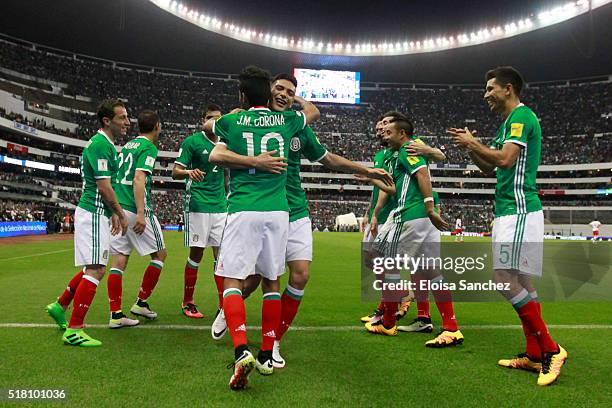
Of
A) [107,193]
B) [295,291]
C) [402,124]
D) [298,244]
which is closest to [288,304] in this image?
[295,291]

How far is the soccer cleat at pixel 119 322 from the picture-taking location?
513cm

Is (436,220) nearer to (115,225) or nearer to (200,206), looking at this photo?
(200,206)

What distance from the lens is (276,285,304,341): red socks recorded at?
4074 millimetres

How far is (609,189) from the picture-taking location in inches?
2247

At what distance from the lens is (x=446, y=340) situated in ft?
15.0

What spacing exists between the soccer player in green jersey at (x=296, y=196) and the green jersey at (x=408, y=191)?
111 cm

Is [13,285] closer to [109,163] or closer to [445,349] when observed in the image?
[109,163]

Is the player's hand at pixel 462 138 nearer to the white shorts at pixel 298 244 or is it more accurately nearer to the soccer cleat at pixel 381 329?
the white shorts at pixel 298 244

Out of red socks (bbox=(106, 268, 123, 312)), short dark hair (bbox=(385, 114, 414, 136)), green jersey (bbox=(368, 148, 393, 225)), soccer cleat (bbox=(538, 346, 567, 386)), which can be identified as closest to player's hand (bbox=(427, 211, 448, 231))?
short dark hair (bbox=(385, 114, 414, 136))

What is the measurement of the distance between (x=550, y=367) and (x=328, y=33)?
5268 centimetres

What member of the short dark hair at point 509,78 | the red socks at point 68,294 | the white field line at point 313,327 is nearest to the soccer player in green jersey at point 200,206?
the white field line at point 313,327

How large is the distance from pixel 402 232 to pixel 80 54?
207 ft

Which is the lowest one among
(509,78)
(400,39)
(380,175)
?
(380,175)

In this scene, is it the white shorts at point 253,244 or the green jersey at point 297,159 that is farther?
the green jersey at point 297,159
